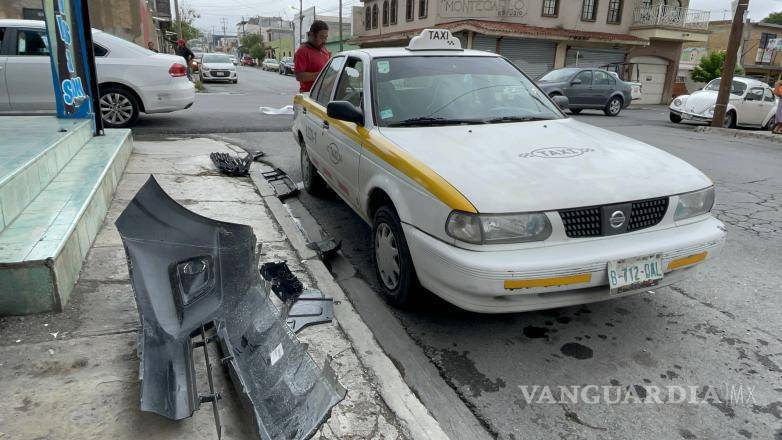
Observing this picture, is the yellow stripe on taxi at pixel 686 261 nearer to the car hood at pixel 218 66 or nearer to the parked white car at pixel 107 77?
the parked white car at pixel 107 77

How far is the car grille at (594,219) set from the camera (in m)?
2.69

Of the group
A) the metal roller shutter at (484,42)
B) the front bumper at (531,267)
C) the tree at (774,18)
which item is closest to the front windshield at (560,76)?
the metal roller shutter at (484,42)

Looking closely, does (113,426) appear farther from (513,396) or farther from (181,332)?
(513,396)

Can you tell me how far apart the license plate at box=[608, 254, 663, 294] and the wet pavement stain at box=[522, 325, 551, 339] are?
59 centimetres

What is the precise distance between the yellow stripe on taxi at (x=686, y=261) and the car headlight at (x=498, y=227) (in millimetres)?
811

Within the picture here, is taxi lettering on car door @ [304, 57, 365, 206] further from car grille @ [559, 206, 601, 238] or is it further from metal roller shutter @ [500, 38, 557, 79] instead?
metal roller shutter @ [500, 38, 557, 79]

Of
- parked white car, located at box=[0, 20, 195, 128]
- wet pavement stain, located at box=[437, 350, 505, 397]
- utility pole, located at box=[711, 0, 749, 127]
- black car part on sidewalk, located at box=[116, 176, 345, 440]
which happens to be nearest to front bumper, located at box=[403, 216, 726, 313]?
wet pavement stain, located at box=[437, 350, 505, 397]

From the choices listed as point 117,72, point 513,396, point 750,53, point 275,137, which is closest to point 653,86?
point 750,53

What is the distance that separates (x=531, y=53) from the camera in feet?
95.4

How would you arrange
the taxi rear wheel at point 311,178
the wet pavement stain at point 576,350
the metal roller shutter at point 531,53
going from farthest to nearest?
1. the metal roller shutter at point 531,53
2. the taxi rear wheel at point 311,178
3. the wet pavement stain at point 576,350

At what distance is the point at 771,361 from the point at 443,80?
276 cm

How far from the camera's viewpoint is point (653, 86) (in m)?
31.8

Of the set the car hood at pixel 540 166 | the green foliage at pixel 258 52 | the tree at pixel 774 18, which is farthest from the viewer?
the green foliage at pixel 258 52

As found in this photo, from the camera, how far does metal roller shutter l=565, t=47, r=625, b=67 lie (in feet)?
98.4
